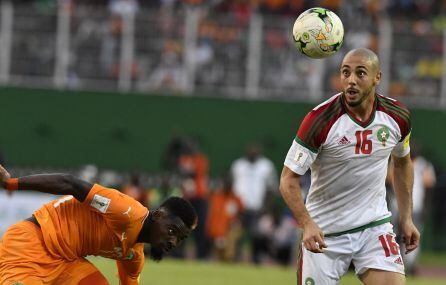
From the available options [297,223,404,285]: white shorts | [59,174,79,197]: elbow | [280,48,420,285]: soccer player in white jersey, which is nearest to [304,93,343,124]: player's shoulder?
[280,48,420,285]: soccer player in white jersey

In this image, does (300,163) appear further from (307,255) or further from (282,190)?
(307,255)

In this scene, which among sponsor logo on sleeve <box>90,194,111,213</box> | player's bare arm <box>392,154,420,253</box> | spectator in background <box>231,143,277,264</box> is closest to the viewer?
sponsor logo on sleeve <box>90,194,111,213</box>

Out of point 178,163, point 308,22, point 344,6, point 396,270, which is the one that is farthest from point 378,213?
point 344,6

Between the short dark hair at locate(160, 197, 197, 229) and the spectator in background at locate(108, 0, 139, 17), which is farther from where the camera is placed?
the spectator in background at locate(108, 0, 139, 17)

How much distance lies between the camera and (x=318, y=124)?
26.1 ft

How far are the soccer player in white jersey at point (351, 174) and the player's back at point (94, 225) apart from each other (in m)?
1.15

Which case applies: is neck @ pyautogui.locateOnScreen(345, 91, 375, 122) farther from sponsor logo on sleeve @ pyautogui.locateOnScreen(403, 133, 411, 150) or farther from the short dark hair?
the short dark hair

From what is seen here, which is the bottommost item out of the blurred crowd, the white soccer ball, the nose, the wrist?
the wrist

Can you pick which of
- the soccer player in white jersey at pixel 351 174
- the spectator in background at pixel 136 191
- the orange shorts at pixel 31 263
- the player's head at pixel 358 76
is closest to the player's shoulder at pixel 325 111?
the soccer player in white jersey at pixel 351 174

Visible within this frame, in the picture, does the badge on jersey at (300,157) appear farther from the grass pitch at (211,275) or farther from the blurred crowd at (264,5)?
the blurred crowd at (264,5)

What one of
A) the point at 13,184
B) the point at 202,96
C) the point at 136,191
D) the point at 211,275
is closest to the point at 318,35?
the point at 13,184

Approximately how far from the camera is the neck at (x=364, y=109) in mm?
8109

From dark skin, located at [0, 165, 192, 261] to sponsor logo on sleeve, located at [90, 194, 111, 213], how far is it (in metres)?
0.08

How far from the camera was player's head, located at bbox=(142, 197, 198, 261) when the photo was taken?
7.89 meters
